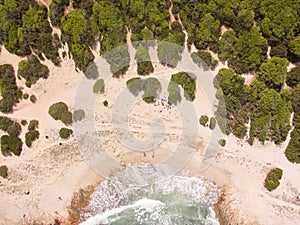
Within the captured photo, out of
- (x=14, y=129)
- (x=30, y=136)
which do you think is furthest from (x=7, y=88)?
(x=30, y=136)

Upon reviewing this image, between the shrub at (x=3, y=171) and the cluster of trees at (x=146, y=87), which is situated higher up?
the cluster of trees at (x=146, y=87)

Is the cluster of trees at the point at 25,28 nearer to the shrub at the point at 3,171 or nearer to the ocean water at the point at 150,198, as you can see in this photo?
the shrub at the point at 3,171

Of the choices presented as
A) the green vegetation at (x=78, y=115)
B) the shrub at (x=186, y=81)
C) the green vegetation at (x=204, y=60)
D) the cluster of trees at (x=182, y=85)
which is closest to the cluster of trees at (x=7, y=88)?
the green vegetation at (x=78, y=115)

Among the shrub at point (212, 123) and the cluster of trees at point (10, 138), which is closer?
the cluster of trees at point (10, 138)

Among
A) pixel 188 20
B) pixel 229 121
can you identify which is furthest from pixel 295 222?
pixel 188 20

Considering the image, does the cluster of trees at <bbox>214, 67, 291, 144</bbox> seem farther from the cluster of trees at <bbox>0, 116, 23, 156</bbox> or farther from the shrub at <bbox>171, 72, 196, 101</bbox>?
the cluster of trees at <bbox>0, 116, 23, 156</bbox>

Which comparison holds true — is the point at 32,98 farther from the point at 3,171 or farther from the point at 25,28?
the point at 3,171

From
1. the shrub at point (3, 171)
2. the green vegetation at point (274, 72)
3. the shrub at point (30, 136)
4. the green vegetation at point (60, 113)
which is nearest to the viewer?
the green vegetation at point (274, 72)

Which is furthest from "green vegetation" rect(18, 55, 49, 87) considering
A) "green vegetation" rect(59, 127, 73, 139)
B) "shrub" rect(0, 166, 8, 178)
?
"shrub" rect(0, 166, 8, 178)
